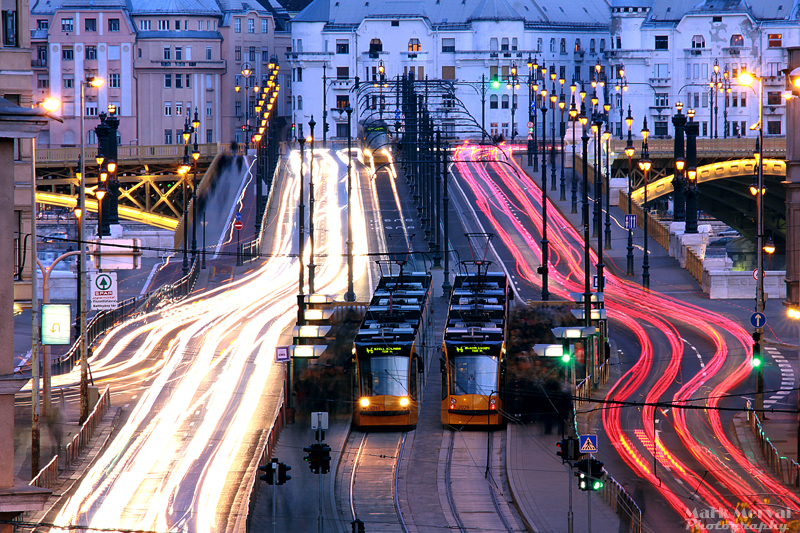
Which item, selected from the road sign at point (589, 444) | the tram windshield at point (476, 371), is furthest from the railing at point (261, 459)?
the road sign at point (589, 444)

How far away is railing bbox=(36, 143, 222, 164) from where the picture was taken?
97.8 metres

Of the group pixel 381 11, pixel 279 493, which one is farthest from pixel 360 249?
pixel 381 11

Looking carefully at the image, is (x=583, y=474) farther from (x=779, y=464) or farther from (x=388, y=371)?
(x=388, y=371)

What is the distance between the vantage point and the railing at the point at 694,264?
2527 inches

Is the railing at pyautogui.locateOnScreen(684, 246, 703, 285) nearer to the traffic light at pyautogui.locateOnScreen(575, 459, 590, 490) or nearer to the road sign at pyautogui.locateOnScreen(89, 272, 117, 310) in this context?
the road sign at pyautogui.locateOnScreen(89, 272, 117, 310)

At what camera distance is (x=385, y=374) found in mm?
37000

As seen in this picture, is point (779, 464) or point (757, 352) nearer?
point (779, 464)

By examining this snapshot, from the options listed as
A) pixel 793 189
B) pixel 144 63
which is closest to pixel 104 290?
pixel 793 189

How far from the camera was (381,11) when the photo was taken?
484 ft

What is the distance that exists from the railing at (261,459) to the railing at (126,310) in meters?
10.1

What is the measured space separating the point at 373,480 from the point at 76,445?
8.81 meters

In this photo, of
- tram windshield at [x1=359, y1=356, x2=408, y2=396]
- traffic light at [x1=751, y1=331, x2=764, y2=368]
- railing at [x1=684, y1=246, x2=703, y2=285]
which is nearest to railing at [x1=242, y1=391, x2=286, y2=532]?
tram windshield at [x1=359, y1=356, x2=408, y2=396]

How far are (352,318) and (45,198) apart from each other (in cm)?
5668

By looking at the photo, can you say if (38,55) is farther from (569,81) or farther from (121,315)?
(121,315)
